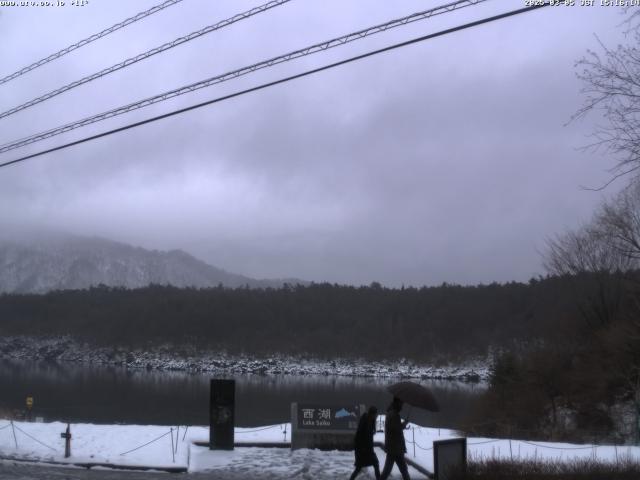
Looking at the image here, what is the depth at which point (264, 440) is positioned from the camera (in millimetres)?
23641

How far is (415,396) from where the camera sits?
1675 centimetres

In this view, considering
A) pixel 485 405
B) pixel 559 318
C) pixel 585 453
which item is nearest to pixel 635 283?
pixel 485 405

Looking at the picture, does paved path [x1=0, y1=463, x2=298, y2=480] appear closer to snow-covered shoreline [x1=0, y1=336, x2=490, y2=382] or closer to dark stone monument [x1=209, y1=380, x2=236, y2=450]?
dark stone monument [x1=209, y1=380, x2=236, y2=450]

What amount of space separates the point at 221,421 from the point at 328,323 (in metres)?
162

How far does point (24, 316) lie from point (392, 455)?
202326mm

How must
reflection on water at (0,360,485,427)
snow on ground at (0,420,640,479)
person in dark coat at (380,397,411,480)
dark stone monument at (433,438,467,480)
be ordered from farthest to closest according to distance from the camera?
reflection on water at (0,360,485,427) < snow on ground at (0,420,640,479) < person in dark coat at (380,397,411,480) < dark stone monument at (433,438,467,480)

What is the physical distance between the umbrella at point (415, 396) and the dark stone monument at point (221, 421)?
254 inches

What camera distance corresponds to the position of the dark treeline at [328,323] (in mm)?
150125

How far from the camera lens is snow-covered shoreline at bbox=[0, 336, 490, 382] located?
139 metres

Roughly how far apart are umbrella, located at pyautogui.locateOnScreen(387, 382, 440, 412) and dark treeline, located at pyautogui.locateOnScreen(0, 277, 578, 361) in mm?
118377

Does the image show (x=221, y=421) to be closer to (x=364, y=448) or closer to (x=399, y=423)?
(x=364, y=448)

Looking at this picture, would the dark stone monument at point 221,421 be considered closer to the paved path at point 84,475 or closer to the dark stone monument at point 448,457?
the paved path at point 84,475

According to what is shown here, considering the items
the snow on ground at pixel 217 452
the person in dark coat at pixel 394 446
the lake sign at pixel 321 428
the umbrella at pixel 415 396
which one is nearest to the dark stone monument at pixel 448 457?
the person in dark coat at pixel 394 446

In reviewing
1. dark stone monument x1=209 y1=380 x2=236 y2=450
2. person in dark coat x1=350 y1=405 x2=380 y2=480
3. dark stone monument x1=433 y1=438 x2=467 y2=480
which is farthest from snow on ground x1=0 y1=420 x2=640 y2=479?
dark stone monument x1=433 y1=438 x2=467 y2=480
